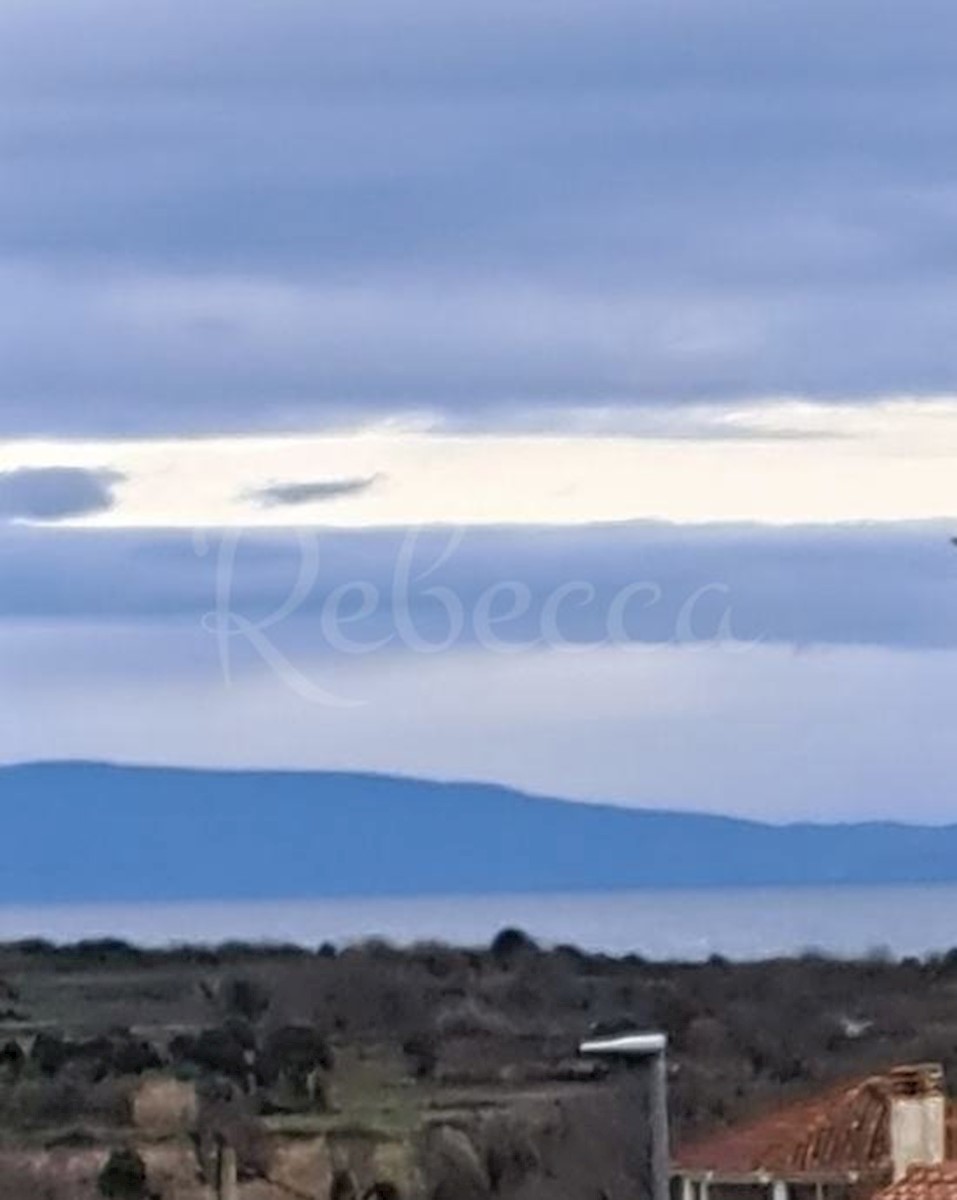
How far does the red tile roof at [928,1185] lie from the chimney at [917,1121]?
2.30 metres

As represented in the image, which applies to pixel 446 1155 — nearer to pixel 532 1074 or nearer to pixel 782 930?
pixel 532 1074

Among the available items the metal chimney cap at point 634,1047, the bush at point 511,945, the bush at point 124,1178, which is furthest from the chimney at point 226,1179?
the bush at point 511,945

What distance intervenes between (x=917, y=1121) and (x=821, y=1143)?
27.2 ft

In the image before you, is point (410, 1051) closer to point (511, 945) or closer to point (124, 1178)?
point (124, 1178)

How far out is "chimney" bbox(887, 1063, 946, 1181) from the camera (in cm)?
3444

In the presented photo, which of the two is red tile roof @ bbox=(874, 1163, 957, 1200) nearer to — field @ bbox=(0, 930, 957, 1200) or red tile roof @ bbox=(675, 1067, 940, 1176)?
red tile roof @ bbox=(675, 1067, 940, 1176)


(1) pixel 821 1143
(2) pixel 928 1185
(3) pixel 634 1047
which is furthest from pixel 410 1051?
(3) pixel 634 1047

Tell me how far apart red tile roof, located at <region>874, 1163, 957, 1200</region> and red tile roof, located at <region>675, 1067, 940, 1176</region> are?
25.1ft

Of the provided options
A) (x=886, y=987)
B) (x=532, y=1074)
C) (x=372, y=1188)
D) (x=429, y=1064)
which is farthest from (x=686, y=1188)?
(x=886, y=987)

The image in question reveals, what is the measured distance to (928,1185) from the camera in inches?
1223

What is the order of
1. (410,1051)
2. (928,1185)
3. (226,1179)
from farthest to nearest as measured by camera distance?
(410,1051)
(226,1179)
(928,1185)

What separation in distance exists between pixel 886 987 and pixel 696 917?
21.2m

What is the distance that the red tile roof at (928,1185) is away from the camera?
30.8m

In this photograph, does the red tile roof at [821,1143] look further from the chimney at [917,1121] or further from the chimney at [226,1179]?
the chimney at [226,1179]
